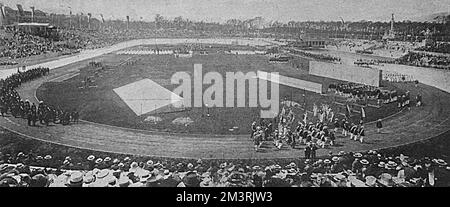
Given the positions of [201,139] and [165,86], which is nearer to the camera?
[201,139]

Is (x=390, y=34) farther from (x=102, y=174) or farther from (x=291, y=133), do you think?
(x=102, y=174)

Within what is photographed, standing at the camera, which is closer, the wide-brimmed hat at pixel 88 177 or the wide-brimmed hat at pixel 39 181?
the wide-brimmed hat at pixel 39 181

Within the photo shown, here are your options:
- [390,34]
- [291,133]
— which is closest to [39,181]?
[291,133]

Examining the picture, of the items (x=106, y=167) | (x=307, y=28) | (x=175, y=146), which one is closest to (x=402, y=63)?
(x=307, y=28)

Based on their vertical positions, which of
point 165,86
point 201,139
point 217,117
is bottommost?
point 201,139

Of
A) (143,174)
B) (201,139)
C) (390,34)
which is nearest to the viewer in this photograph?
(143,174)

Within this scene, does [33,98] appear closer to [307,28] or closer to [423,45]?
[307,28]

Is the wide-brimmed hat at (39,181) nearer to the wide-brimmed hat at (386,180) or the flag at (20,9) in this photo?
the flag at (20,9)

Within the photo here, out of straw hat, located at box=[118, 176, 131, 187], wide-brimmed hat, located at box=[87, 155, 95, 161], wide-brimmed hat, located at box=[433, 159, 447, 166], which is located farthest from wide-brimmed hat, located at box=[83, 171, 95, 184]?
wide-brimmed hat, located at box=[433, 159, 447, 166]

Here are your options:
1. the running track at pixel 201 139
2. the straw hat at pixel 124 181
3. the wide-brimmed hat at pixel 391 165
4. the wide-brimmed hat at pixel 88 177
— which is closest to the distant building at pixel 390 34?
the running track at pixel 201 139
